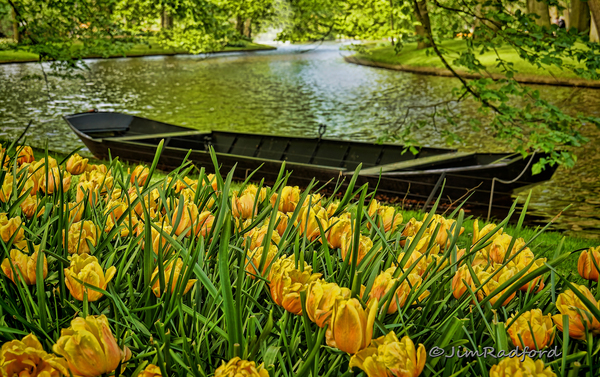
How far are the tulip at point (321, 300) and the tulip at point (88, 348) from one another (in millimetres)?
333

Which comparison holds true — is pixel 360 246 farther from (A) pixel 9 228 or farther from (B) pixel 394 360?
(A) pixel 9 228

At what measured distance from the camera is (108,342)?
804mm

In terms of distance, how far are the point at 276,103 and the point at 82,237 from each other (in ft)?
68.7

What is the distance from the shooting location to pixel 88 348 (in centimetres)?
78

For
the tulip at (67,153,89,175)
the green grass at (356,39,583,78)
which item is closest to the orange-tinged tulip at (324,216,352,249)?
the tulip at (67,153,89,175)

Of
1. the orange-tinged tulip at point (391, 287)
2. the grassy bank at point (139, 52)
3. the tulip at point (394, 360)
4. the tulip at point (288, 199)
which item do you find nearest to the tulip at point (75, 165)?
the tulip at point (288, 199)

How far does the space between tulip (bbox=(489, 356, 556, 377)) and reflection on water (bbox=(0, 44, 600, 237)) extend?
8.09m

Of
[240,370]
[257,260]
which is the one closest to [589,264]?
[257,260]

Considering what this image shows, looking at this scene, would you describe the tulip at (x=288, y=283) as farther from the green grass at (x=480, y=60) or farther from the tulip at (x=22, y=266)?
the green grass at (x=480, y=60)

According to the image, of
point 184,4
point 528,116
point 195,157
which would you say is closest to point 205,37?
point 184,4

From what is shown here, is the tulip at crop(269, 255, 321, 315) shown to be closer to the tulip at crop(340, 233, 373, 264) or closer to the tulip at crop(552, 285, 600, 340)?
the tulip at crop(340, 233, 373, 264)

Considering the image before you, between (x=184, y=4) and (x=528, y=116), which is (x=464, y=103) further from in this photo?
(x=528, y=116)

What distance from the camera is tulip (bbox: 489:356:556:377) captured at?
77 centimetres

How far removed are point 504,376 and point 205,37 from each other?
552 inches
